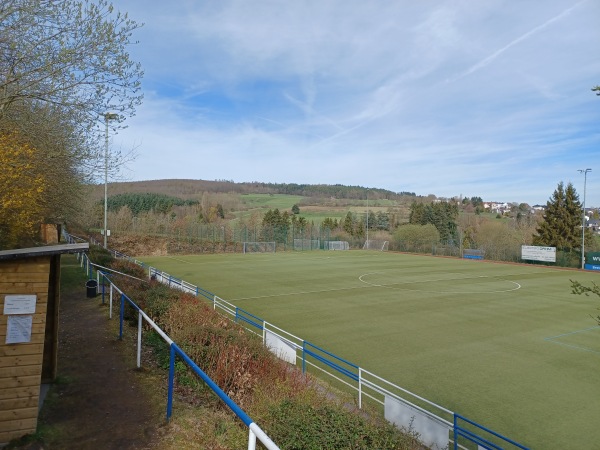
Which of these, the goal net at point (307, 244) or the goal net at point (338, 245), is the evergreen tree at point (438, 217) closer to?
the goal net at point (338, 245)

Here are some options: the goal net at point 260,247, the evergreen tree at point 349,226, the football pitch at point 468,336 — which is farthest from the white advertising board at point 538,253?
the evergreen tree at point 349,226

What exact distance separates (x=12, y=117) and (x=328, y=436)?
45.6 ft

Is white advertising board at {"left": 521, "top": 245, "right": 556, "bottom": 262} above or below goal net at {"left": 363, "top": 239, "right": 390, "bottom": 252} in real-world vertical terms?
above

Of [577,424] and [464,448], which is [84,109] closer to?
[464,448]

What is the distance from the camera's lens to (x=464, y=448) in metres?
7.98

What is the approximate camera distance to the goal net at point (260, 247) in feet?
220

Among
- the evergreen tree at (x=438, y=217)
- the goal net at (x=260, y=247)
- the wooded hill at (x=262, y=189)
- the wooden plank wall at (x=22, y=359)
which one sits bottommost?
the goal net at (x=260, y=247)

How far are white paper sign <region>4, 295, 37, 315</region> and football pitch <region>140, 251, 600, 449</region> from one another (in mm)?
9376

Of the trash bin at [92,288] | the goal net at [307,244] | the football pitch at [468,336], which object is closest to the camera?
the football pitch at [468,336]

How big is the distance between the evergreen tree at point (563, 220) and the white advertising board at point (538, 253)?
6757 mm

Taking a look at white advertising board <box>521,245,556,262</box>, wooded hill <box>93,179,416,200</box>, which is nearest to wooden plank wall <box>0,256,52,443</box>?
white advertising board <box>521,245,556,262</box>

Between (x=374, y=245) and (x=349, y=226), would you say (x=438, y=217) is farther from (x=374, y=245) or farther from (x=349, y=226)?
(x=374, y=245)

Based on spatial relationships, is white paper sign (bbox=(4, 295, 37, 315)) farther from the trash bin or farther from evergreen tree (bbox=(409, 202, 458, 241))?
evergreen tree (bbox=(409, 202, 458, 241))

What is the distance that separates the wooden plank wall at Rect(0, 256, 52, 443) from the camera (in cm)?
561
